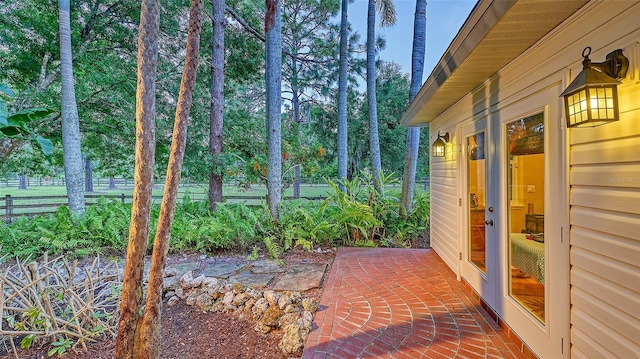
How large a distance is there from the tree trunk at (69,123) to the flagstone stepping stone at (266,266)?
412 centimetres

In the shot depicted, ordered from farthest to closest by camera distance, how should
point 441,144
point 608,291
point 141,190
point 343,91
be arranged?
point 343,91, point 441,144, point 141,190, point 608,291

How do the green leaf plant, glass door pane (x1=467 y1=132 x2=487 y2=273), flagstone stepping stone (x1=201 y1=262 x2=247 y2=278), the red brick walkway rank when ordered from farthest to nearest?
flagstone stepping stone (x1=201 y1=262 x2=247 y2=278)
glass door pane (x1=467 y1=132 x2=487 y2=273)
the red brick walkway
the green leaf plant

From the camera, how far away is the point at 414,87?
661cm

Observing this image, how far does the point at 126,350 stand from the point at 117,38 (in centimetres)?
809

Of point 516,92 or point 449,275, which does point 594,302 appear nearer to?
point 516,92

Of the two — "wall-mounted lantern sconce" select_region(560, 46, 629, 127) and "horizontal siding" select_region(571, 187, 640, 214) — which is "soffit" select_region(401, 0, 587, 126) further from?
"horizontal siding" select_region(571, 187, 640, 214)

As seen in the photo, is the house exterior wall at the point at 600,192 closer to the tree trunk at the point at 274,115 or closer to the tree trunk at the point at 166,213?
the tree trunk at the point at 166,213

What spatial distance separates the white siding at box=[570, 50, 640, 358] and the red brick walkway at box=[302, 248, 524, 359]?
0.84m

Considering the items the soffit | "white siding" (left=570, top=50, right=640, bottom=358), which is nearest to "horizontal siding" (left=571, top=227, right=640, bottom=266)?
"white siding" (left=570, top=50, right=640, bottom=358)

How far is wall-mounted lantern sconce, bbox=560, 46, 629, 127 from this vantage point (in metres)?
1.49

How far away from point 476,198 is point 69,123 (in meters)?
7.24

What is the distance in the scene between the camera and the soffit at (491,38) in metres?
1.74

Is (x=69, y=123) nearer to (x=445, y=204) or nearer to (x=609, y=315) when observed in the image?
(x=445, y=204)

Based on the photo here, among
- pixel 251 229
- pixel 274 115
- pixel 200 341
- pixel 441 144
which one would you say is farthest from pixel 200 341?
pixel 274 115
